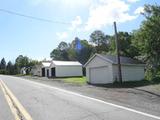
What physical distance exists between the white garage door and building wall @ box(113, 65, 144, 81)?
2.73 ft

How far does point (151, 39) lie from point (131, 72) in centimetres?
571

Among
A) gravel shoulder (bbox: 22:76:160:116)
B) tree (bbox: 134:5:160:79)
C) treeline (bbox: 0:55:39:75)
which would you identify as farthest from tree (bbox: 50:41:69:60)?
gravel shoulder (bbox: 22:76:160:116)

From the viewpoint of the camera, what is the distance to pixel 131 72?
3316 centimetres

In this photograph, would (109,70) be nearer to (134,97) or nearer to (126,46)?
(134,97)

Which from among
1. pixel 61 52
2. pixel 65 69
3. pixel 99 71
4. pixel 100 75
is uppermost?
pixel 61 52

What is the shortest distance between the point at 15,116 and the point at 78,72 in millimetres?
50375

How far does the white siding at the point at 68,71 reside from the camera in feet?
190

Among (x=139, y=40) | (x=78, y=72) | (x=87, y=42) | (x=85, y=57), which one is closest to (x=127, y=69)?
(x=139, y=40)

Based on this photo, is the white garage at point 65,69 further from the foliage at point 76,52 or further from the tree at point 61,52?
the tree at point 61,52

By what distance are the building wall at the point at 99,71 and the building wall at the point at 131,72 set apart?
70 cm

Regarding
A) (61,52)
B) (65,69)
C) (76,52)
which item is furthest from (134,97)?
(61,52)

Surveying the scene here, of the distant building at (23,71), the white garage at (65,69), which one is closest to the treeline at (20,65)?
the distant building at (23,71)

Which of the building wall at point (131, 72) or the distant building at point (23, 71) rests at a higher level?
the distant building at point (23, 71)

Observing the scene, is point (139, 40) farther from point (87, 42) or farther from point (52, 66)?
point (87, 42)
